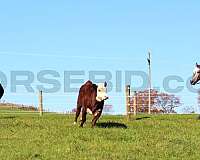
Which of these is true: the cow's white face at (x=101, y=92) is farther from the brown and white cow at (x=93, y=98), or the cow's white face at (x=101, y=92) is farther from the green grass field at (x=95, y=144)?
the green grass field at (x=95, y=144)

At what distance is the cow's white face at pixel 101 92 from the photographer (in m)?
20.7

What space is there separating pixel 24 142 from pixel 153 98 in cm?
3166

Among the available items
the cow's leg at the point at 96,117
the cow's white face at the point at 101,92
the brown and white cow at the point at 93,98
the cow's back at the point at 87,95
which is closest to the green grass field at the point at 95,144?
the cow's leg at the point at 96,117

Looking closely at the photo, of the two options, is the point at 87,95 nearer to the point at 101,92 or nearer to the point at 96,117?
the point at 101,92

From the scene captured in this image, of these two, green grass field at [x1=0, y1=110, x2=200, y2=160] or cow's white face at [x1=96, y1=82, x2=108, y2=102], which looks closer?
green grass field at [x1=0, y1=110, x2=200, y2=160]

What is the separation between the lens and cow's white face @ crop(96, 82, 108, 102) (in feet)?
67.9

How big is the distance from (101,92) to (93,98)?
0.40 m

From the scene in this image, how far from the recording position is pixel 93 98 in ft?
68.8

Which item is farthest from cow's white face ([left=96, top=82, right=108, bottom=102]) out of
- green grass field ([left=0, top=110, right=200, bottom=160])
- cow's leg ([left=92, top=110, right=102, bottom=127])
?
green grass field ([left=0, top=110, right=200, bottom=160])

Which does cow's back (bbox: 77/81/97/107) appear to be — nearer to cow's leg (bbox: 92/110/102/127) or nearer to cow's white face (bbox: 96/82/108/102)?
cow's white face (bbox: 96/82/108/102)

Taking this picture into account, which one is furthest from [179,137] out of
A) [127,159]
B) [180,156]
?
[127,159]

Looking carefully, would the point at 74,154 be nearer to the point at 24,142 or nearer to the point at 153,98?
the point at 24,142

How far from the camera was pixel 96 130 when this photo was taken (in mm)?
18641

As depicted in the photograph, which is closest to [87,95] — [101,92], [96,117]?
[101,92]
